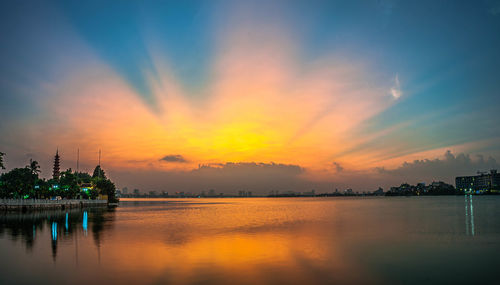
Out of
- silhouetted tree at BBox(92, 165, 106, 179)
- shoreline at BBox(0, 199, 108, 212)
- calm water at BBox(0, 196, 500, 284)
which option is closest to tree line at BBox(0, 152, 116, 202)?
shoreline at BBox(0, 199, 108, 212)

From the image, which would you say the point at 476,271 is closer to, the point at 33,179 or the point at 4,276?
the point at 4,276

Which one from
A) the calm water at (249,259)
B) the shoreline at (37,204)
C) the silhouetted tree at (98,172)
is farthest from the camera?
the silhouetted tree at (98,172)

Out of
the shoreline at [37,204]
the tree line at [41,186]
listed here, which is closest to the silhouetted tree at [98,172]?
the tree line at [41,186]

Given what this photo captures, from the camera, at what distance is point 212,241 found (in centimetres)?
3534

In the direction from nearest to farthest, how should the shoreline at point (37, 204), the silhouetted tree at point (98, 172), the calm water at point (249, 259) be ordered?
the calm water at point (249, 259) → the shoreline at point (37, 204) → the silhouetted tree at point (98, 172)

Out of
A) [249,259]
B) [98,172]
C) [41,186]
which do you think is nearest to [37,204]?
[41,186]

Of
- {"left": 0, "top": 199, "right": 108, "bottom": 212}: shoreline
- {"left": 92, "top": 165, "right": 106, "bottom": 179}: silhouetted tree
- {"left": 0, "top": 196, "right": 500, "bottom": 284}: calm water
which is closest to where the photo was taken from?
{"left": 0, "top": 196, "right": 500, "bottom": 284}: calm water

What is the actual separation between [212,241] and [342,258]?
1452cm

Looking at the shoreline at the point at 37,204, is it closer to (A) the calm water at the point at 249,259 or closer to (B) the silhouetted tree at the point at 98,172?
(A) the calm water at the point at 249,259

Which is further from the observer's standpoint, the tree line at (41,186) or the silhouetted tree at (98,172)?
the silhouetted tree at (98,172)

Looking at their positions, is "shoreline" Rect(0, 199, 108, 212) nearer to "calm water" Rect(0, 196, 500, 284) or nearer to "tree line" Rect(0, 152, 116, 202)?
"tree line" Rect(0, 152, 116, 202)

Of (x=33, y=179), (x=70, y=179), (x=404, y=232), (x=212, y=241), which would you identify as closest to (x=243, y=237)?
(x=212, y=241)

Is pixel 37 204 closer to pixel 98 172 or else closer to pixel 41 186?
pixel 41 186

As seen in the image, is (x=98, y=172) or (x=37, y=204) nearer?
(x=37, y=204)
